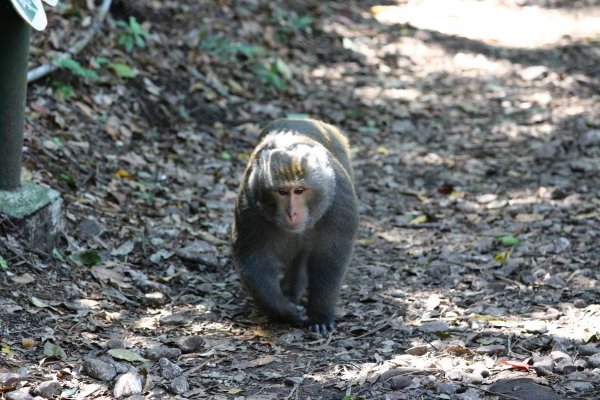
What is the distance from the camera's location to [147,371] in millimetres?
4379

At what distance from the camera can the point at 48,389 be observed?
13.2 feet

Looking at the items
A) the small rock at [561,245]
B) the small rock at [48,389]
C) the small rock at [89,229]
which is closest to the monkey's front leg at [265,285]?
the small rock at [89,229]

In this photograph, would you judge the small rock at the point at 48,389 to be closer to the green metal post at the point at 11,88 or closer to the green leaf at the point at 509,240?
the green metal post at the point at 11,88

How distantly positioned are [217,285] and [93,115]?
98.6 inches

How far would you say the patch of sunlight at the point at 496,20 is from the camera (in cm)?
1286

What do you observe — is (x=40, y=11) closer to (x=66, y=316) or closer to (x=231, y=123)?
(x=66, y=316)

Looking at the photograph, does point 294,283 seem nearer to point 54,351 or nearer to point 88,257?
point 88,257

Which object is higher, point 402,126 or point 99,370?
point 99,370

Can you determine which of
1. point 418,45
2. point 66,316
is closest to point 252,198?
point 66,316

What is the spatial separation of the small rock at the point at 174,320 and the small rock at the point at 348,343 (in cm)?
92

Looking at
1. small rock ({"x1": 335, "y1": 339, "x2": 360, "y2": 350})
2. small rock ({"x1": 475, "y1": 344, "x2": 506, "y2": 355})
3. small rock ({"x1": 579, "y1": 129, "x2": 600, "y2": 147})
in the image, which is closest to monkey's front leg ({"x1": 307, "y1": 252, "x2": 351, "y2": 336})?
small rock ({"x1": 335, "y1": 339, "x2": 360, "y2": 350})

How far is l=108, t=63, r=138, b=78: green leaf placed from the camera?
8.42m

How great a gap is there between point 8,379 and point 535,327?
2.78 m

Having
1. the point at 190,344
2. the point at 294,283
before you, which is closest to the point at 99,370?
the point at 190,344
